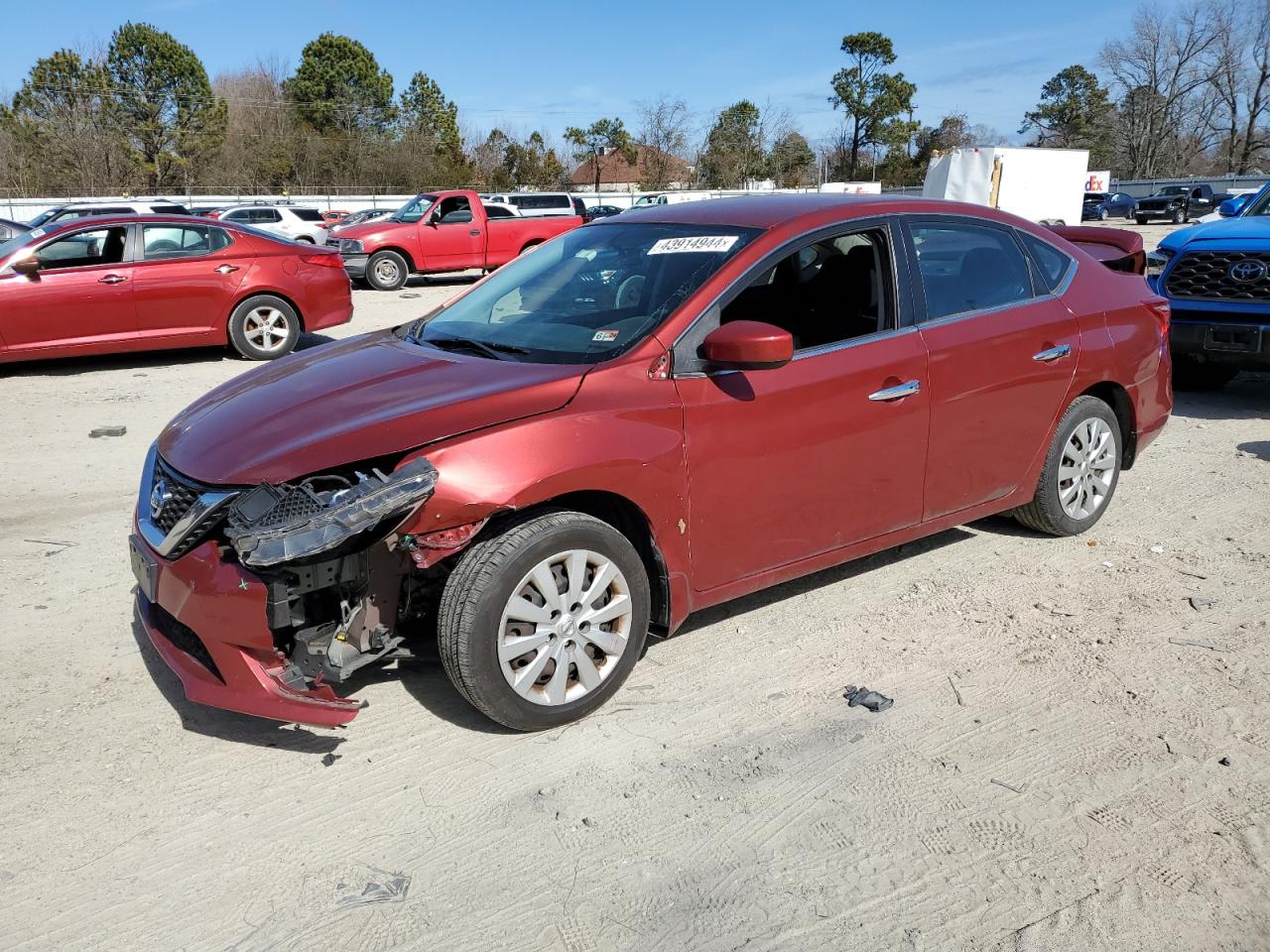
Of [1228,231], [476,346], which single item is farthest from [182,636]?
[1228,231]

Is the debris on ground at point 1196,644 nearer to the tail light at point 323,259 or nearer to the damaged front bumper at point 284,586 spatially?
the damaged front bumper at point 284,586

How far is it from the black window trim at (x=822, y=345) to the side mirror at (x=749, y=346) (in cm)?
7

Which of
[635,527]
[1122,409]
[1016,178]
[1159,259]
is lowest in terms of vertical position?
[635,527]

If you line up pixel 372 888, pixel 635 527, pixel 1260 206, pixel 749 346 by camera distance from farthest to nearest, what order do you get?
pixel 1260 206
pixel 635 527
pixel 749 346
pixel 372 888

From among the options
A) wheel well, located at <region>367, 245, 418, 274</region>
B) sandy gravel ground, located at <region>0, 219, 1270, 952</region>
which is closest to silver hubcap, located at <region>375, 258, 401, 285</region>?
wheel well, located at <region>367, 245, 418, 274</region>

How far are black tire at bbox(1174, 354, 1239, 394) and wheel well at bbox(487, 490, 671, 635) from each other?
723 cm

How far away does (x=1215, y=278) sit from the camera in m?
8.23

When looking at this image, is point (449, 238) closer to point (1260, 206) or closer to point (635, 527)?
point (1260, 206)

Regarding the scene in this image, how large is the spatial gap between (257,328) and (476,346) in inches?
315

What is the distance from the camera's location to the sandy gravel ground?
2.65 m

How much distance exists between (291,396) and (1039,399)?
132 inches

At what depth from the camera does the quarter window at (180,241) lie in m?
10.6

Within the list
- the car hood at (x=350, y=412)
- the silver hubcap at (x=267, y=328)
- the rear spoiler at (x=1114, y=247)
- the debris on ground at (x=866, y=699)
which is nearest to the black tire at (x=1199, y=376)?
the rear spoiler at (x=1114, y=247)

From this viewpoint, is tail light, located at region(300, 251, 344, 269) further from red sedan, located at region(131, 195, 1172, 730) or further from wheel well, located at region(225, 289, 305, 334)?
red sedan, located at region(131, 195, 1172, 730)
